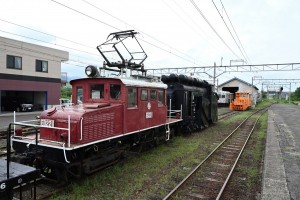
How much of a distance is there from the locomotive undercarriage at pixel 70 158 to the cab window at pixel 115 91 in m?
1.37

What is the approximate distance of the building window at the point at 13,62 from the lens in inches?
1080

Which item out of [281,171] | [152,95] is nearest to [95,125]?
[152,95]

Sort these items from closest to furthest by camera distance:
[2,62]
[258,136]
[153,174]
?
[153,174]
[258,136]
[2,62]

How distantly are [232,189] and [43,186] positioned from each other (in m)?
4.93

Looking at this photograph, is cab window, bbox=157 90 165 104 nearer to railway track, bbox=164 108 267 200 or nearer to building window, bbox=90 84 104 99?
railway track, bbox=164 108 267 200

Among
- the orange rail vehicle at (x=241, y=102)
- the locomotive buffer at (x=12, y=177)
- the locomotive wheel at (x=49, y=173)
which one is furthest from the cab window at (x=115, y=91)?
the orange rail vehicle at (x=241, y=102)

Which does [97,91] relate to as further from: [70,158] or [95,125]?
[70,158]

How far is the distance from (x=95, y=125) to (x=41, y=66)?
26.7 metres

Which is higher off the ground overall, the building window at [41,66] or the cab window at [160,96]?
the building window at [41,66]

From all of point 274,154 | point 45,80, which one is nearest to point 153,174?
point 274,154

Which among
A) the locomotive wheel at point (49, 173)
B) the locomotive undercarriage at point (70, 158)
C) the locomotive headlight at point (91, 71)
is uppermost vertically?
the locomotive headlight at point (91, 71)

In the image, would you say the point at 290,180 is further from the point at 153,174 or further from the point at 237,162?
the point at 153,174

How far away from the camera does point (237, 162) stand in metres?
9.77

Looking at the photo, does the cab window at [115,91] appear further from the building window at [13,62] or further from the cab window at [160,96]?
the building window at [13,62]
